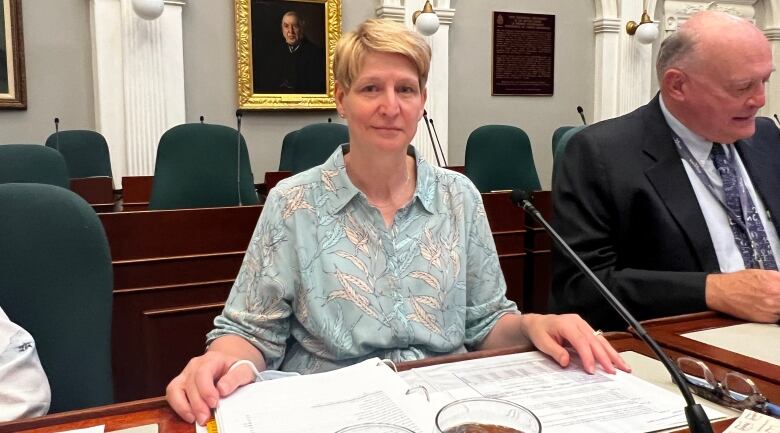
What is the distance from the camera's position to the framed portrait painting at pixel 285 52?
576cm

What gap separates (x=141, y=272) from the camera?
8.12 feet

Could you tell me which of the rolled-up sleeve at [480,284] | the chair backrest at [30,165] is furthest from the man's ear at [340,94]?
the chair backrest at [30,165]

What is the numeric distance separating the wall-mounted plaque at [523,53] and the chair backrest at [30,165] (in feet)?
16.5

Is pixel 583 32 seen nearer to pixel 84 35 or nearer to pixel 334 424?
pixel 84 35

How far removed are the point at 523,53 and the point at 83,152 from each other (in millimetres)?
4468

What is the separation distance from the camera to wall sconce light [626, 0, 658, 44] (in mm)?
7051

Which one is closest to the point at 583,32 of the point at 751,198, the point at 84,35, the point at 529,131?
the point at 529,131

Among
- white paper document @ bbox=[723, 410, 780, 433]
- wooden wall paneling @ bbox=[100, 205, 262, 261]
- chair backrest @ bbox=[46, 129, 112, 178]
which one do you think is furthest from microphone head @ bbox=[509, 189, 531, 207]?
chair backrest @ bbox=[46, 129, 112, 178]

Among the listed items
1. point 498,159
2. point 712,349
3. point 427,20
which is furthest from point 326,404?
point 427,20

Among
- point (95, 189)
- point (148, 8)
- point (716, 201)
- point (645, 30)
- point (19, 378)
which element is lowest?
point (19, 378)

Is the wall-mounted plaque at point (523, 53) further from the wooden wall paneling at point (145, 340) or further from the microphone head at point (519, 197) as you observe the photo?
the microphone head at point (519, 197)

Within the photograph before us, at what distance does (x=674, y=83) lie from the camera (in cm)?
194

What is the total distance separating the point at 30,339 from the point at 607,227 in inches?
56.5

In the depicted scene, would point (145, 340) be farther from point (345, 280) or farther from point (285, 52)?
point (285, 52)
